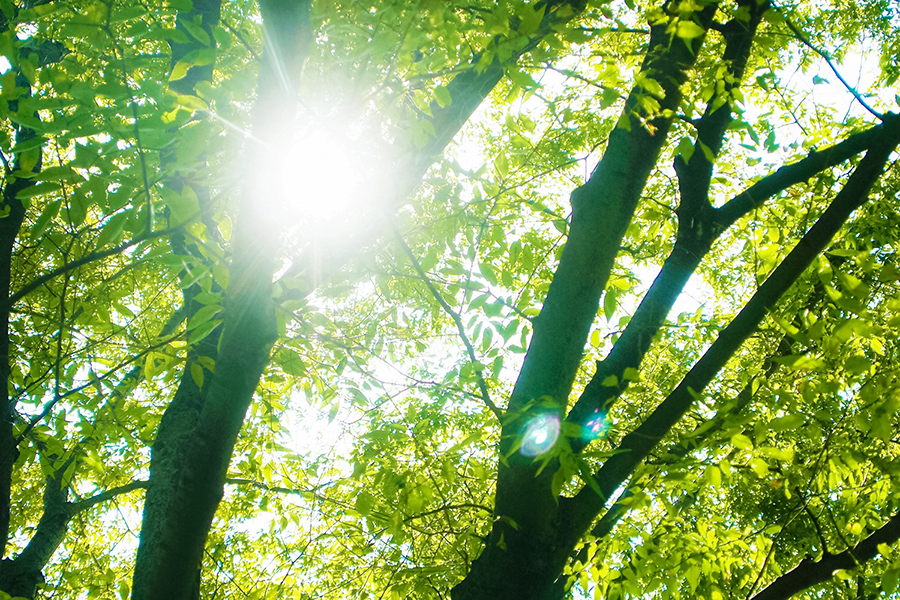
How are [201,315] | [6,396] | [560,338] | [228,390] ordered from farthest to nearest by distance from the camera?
[6,396], [560,338], [228,390], [201,315]

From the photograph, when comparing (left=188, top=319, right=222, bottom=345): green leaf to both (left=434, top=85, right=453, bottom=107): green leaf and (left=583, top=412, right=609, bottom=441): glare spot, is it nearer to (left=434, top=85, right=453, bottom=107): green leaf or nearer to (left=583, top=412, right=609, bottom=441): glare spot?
(left=434, top=85, right=453, bottom=107): green leaf

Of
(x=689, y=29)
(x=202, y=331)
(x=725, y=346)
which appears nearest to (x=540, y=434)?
(x=725, y=346)

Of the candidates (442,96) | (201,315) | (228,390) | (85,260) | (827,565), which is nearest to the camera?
(85,260)

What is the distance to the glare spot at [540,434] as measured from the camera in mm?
2387

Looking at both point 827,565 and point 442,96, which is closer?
point 442,96

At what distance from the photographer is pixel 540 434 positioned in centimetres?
246

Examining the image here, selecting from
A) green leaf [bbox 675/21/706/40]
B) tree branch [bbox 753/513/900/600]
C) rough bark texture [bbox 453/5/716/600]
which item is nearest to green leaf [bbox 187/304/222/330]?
rough bark texture [bbox 453/5/716/600]

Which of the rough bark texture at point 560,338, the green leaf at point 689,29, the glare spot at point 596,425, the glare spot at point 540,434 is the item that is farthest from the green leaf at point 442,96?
the glare spot at point 596,425

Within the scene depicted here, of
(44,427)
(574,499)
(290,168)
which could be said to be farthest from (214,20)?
(574,499)

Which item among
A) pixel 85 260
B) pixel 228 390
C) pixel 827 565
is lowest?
pixel 85 260

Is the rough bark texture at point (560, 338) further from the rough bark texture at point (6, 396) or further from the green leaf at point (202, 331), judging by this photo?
the rough bark texture at point (6, 396)

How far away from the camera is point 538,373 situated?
2729 millimetres

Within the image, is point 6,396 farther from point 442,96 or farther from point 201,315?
point 442,96

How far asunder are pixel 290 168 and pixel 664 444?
103 inches
